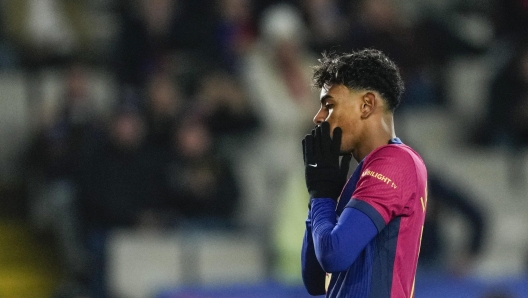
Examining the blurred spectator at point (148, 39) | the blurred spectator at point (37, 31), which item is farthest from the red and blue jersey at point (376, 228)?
the blurred spectator at point (37, 31)

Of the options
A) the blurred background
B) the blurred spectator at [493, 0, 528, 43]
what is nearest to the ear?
the blurred background

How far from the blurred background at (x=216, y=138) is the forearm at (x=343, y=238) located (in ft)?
12.5

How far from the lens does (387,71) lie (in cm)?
313

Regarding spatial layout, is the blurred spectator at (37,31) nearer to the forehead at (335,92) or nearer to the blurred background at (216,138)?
the blurred background at (216,138)

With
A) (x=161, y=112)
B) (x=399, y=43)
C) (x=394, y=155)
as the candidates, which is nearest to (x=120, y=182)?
(x=161, y=112)

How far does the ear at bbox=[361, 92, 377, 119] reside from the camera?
10.2ft

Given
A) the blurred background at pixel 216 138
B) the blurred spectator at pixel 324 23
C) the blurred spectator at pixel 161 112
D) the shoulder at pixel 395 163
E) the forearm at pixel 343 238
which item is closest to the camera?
the forearm at pixel 343 238

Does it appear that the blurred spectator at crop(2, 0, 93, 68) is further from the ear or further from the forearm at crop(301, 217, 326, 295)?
the ear

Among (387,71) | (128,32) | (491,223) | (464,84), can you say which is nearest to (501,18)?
(464,84)

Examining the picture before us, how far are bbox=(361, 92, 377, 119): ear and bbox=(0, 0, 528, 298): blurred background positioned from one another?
12.2 feet

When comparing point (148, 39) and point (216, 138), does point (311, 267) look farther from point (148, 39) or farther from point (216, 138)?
point (148, 39)

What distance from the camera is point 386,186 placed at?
9.72 feet

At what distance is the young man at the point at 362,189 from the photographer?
9.55 ft

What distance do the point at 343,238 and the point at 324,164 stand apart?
318mm
